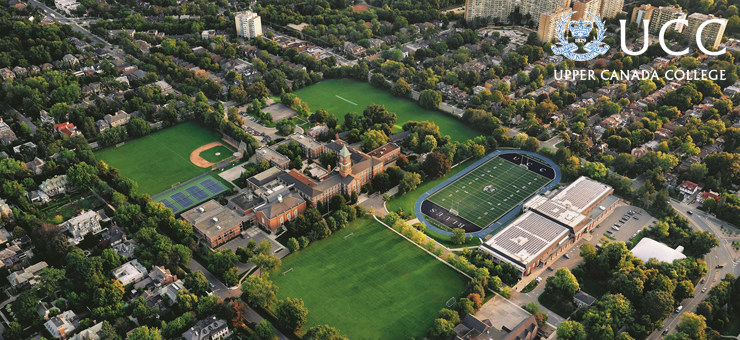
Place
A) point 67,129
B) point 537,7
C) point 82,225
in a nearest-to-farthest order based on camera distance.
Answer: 1. point 82,225
2. point 67,129
3. point 537,7

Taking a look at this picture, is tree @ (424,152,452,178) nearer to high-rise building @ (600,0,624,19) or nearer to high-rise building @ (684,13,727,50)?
high-rise building @ (684,13,727,50)

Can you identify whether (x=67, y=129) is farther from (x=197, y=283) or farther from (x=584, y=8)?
(x=584, y=8)

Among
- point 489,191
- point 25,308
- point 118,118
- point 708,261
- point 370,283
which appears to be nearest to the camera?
point 25,308

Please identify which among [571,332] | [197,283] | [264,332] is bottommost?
[571,332]

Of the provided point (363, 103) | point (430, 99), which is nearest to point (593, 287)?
point (430, 99)

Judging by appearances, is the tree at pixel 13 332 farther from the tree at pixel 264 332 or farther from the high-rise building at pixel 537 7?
the high-rise building at pixel 537 7

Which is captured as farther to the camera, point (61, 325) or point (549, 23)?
point (549, 23)

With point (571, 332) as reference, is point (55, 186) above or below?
above

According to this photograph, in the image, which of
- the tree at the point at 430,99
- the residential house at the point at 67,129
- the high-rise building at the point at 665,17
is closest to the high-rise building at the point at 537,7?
the high-rise building at the point at 665,17
